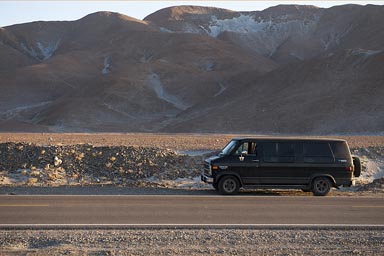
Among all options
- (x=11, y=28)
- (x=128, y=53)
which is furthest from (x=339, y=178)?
(x=11, y=28)

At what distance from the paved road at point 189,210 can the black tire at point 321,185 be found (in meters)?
0.79

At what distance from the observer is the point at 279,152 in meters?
17.9

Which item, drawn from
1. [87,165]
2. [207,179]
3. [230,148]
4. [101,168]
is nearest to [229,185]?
[207,179]

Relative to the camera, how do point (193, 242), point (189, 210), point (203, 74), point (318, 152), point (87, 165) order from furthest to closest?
point (203, 74), point (87, 165), point (318, 152), point (189, 210), point (193, 242)

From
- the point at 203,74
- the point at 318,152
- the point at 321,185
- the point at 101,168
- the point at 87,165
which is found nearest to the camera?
the point at 321,185

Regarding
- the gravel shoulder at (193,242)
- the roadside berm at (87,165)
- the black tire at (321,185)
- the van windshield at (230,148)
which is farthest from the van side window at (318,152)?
the gravel shoulder at (193,242)

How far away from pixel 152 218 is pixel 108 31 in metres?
176

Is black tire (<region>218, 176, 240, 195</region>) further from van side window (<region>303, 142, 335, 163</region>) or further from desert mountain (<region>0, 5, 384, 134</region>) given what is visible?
desert mountain (<region>0, 5, 384, 134</region>)

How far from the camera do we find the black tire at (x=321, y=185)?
1778cm

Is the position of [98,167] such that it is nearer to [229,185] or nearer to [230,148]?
[230,148]

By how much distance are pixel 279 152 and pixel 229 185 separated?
1.82 meters

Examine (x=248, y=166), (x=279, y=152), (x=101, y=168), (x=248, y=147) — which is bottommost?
(x=101, y=168)

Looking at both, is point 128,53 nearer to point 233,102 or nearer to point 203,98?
point 203,98

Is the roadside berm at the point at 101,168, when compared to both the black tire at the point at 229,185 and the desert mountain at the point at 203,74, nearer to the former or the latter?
the black tire at the point at 229,185
